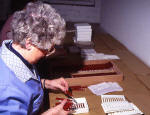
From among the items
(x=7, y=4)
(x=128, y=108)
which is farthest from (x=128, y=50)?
(x=7, y=4)

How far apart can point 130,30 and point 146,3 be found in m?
0.45

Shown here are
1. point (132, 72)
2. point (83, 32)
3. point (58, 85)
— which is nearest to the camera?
point (58, 85)

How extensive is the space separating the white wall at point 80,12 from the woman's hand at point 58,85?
227cm

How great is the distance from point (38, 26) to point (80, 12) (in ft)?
8.74

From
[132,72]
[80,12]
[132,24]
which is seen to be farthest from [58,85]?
[80,12]

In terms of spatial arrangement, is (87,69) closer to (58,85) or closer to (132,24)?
(58,85)

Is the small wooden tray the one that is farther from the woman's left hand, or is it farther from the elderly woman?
the elderly woman

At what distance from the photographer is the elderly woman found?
0.91 metres

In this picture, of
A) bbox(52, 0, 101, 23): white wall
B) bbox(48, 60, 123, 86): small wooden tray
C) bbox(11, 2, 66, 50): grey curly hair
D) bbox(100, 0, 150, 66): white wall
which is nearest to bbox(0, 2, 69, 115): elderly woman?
bbox(11, 2, 66, 50): grey curly hair

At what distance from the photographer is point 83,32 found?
240cm

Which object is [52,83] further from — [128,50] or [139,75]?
[128,50]

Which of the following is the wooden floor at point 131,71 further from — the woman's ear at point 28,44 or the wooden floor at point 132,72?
the woman's ear at point 28,44

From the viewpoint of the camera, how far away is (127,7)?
2305 millimetres

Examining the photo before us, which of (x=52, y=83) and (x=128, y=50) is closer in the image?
(x=52, y=83)
